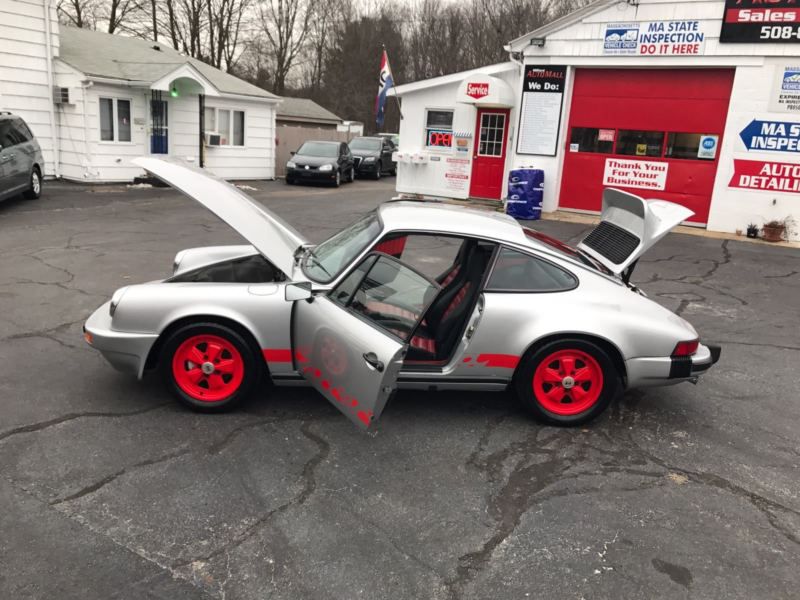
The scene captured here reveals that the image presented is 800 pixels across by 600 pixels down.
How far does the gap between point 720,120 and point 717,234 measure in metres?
2.43

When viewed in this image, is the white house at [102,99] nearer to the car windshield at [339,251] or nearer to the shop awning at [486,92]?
the shop awning at [486,92]

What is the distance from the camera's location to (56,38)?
1664cm

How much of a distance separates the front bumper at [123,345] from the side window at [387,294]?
4.33ft

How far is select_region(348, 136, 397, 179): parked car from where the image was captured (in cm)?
2566

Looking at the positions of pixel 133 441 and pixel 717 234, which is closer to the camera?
pixel 133 441

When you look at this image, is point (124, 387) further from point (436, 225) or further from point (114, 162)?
point (114, 162)

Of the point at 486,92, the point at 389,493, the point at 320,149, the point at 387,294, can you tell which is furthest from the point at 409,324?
the point at 320,149

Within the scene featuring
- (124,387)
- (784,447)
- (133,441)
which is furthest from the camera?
(124,387)

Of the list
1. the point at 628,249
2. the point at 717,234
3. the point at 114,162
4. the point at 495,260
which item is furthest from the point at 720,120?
the point at 114,162

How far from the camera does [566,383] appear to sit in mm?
4332

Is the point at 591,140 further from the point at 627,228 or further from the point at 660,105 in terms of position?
the point at 627,228

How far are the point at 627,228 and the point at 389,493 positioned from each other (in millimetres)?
2845

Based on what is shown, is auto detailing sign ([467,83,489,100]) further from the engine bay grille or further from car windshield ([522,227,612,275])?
car windshield ([522,227,612,275])

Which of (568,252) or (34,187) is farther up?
(568,252)
